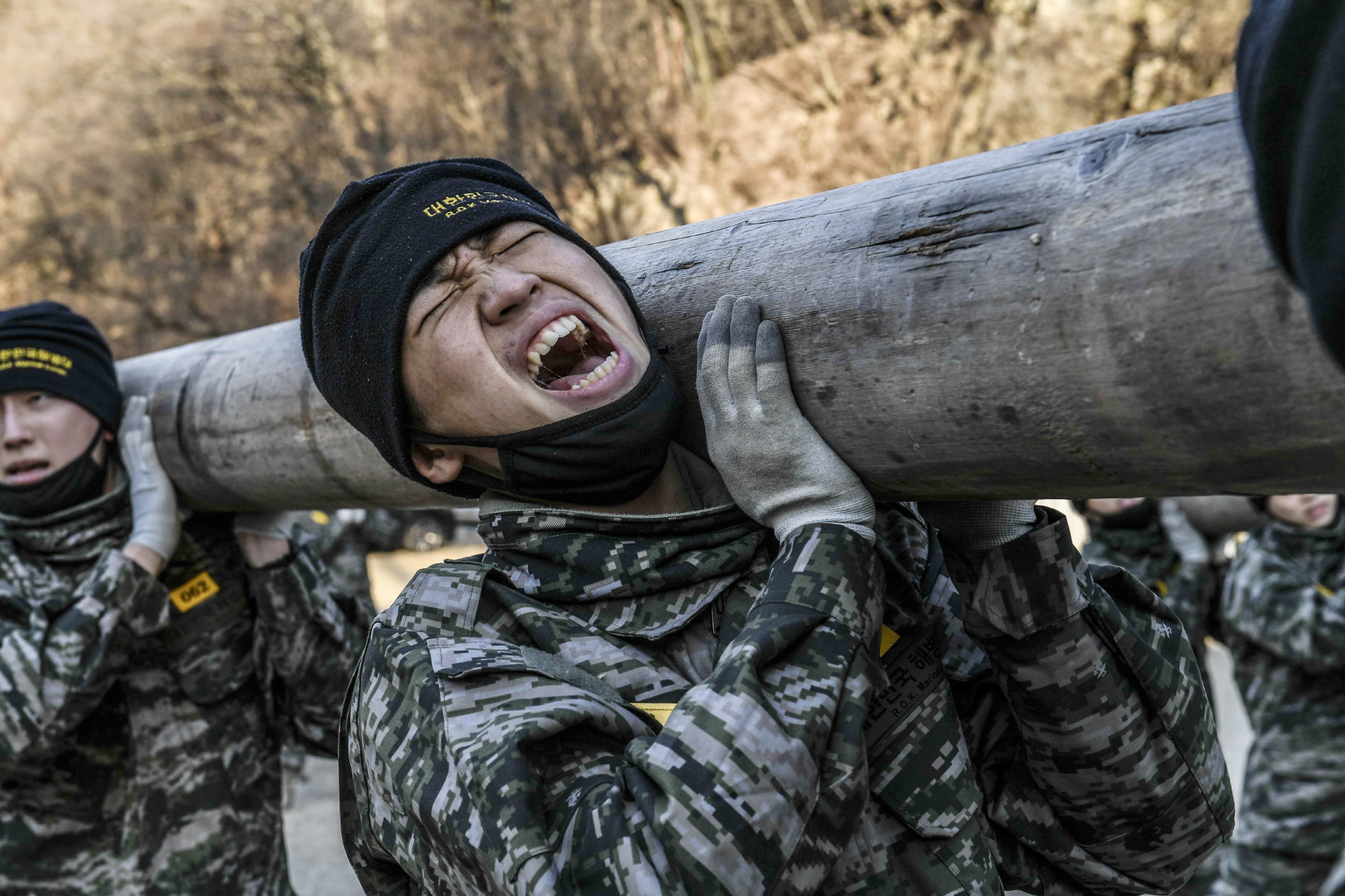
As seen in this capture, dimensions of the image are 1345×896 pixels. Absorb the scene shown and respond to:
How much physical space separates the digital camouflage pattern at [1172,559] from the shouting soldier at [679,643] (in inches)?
162

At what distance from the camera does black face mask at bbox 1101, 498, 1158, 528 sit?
5531 millimetres

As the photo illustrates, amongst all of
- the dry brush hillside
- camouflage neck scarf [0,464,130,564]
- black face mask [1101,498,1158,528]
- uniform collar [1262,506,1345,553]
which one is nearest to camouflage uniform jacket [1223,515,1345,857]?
uniform collar [1262,506,1345,553]

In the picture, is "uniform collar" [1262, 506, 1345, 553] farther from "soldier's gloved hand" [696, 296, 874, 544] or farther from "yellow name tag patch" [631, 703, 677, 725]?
"yellow name tag patch" [631, 703, 677, 725]

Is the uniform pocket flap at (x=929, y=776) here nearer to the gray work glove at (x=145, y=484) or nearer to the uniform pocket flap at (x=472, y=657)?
the uniform pocket flap at (x=472, y=657)

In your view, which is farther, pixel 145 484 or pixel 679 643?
pixel 145 484

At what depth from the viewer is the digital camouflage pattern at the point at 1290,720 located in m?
4.63

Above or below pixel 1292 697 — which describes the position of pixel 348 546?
below

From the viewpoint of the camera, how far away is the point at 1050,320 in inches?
45.6

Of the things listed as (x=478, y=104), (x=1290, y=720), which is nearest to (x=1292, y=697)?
(x=1290, y=720)

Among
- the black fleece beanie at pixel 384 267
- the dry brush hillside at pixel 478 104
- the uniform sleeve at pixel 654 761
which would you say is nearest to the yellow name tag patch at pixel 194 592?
the black fleece beanie at pixel 384 267

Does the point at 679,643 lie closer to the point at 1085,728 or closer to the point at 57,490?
the point at 1085,728

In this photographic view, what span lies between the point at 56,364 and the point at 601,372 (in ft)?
6.74

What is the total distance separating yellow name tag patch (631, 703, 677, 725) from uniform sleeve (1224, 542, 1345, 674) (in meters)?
3.99

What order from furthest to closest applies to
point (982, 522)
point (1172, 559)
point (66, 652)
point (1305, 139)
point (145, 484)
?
1. point (1172, 559)
2. point (145, 484)
3. point (66, 652)
4. point (982, 522)
5. point (1305, 139)
